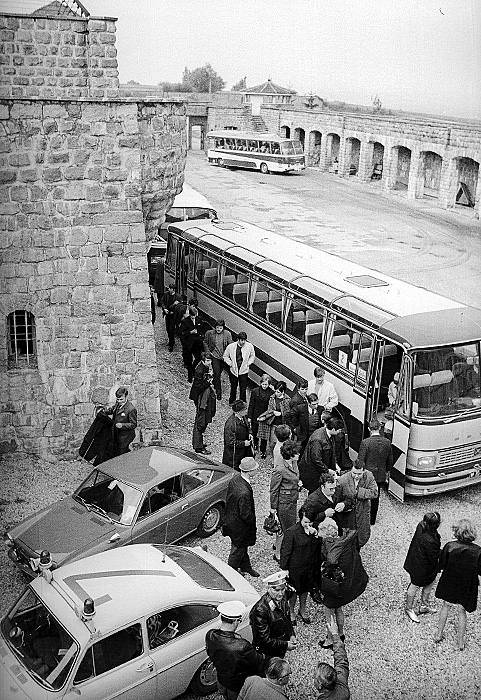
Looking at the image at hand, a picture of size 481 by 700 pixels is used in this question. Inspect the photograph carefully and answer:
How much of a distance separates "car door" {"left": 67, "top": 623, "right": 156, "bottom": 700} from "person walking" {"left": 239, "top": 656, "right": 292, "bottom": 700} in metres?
0.91

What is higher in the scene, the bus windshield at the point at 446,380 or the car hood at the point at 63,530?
the bus windshield at the point at 446,380

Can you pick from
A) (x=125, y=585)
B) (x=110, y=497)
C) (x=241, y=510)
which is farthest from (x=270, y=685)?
(x=110, y=497)

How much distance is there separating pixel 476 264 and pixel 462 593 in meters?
18.4

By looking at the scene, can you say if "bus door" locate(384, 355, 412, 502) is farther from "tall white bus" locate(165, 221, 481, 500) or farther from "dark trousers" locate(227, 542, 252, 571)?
"dark trousers" locate(227, 542, 252, 571)

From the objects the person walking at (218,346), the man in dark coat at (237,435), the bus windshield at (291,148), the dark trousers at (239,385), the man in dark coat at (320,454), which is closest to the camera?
the man in dark coat at (320,454)

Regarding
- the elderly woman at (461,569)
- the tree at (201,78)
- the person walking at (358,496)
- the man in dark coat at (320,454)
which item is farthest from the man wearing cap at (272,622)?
the tree at (201,78)

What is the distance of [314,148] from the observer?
40.4 m

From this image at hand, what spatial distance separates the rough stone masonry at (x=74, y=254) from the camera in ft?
28.3

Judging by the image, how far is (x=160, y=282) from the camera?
16578mm

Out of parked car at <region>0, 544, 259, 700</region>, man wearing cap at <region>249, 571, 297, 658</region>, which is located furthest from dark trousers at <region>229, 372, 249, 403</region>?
man wearing cap at <region>249, 571, 297, 658</region>

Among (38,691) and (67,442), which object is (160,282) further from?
(38,691)

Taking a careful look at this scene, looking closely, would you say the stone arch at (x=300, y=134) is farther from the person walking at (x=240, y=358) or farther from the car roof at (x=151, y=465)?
the car roof at (x=151, y=465)

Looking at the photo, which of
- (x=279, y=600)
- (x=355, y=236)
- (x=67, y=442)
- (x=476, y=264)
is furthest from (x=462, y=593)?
(x=355, y=236)

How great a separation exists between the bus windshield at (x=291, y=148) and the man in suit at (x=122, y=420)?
30190mm
